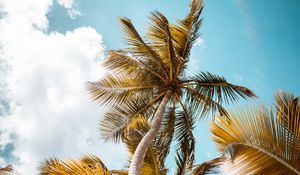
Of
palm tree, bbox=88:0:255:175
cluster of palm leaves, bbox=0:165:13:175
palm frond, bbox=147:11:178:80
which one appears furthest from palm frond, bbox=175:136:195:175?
cluster of palm leaves, bbox=0:165:13:175

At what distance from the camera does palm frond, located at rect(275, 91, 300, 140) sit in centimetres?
350

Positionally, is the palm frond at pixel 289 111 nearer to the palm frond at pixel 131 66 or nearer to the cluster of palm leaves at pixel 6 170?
the palm frond at pixel 131 66

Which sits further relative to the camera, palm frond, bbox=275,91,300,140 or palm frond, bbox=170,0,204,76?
palm frond, bbox=170,0,204,76

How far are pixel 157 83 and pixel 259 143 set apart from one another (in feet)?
18.7

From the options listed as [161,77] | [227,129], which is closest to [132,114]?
[161,77]

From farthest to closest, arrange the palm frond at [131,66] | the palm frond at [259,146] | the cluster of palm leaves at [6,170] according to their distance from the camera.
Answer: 1. the palm frond at [131,66]
2. the cluster of palm leaves at [6,170]
3. the palm frond at [259,146]

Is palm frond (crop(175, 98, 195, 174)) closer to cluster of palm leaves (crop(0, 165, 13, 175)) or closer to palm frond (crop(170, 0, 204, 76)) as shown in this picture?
palm frond (crop(170, 0, 204, 76))

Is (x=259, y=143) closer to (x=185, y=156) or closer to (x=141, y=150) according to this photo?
(x=141, y=150)

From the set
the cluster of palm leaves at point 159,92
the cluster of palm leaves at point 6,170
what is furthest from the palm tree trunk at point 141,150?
the cluster of palm leaves at point 6,170

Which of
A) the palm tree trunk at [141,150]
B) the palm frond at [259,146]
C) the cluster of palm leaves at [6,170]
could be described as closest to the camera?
the palm frond at [259,146]

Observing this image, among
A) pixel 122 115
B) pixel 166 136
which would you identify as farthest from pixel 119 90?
pixel 166 136

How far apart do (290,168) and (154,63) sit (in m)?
6.00

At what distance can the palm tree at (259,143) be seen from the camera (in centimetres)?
332

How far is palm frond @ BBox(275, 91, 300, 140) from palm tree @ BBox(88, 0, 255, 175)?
456 centimetres
